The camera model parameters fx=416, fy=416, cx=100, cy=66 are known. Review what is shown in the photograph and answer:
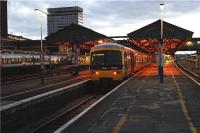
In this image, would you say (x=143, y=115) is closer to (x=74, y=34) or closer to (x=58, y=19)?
(x=74, y=34)

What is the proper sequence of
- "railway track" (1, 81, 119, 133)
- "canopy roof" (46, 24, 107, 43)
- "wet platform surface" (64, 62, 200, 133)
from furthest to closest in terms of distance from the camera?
"canopy roof" (46, 24, 107, 43) → "railway track" (1, 81, 119, 133) → "wet platform surface" (64, 62, 200, 133)

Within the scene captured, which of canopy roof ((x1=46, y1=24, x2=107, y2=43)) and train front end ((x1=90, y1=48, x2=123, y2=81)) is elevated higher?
canopy roof ((x1=46, y1=24, x2=107, y2=43))

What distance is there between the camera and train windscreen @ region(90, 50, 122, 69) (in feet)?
99.6

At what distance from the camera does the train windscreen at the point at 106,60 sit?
30.3 metres

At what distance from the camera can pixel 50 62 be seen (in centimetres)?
7381

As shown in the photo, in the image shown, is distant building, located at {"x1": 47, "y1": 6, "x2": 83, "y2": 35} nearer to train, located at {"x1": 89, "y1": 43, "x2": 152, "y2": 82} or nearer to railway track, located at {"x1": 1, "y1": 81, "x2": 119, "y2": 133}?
train, located at {"x1": 89, "y1": 43, "x2": 152, "y2": 82}

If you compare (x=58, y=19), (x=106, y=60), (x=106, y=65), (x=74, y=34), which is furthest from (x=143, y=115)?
(x=58, y=19)

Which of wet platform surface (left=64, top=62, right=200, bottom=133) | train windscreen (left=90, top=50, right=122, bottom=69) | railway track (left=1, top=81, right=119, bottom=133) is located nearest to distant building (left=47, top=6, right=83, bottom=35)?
train windscreen (left=90, top=50, right=122, bottom=69)

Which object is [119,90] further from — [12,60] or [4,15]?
[4,15]

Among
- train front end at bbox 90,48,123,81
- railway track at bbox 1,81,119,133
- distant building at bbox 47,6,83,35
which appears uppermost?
distant building at bbox 47,6,83,35

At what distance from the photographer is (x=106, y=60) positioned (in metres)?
30.5

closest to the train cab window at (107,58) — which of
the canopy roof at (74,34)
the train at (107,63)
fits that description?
the train at (107,63)

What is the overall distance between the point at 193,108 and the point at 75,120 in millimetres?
5460

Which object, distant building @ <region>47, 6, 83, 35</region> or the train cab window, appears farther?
distant building @ <region>47, 6, 83, 35</region>
